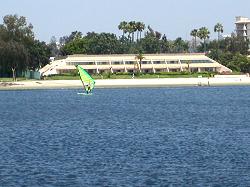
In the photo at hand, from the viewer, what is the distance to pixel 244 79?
16175 cm

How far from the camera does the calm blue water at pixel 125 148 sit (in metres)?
35.3

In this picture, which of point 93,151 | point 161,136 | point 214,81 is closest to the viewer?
point 93,151

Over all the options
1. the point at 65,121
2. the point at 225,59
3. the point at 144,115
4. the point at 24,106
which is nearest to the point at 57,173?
the point at 65,121

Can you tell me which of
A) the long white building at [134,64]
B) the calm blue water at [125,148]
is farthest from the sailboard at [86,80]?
the long white building at [134,64]

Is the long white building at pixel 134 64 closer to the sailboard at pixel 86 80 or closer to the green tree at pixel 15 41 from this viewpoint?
the green tree at pixel 15 41

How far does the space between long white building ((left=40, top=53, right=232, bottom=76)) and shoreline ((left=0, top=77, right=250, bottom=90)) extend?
23.4 m

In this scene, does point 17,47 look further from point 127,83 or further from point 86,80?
point 86,80

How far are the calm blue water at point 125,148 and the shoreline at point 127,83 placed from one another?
61224 mm

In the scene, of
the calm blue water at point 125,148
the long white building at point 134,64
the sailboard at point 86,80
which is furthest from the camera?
the long white building at point 134,64

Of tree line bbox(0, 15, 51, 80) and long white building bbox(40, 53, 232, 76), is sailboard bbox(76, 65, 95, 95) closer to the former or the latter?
tree line bbox(0, 15, 51, 80)

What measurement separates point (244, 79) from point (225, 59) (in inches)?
1396

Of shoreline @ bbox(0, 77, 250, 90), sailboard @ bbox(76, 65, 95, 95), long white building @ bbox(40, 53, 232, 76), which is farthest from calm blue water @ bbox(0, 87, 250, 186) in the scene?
long white building @ bbox(40, 53, 232, 76)

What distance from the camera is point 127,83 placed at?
152 meters

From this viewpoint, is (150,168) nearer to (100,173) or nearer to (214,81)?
(100,173)
